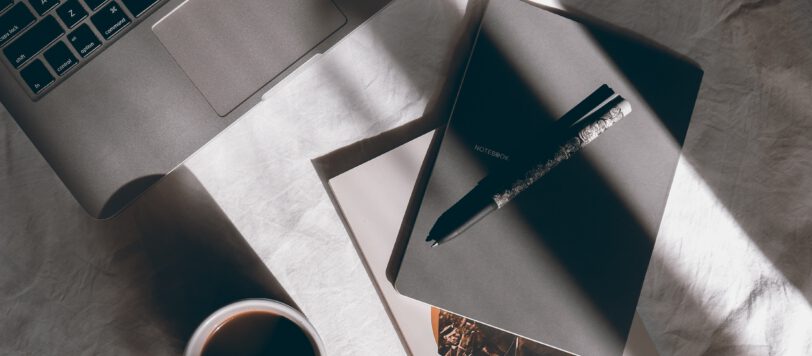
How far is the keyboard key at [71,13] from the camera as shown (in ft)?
1.15

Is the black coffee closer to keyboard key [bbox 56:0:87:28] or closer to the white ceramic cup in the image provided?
the white ceramic cup

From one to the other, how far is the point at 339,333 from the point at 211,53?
10.4 inches

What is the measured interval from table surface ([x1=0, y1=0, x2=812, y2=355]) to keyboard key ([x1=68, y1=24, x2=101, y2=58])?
12 cm

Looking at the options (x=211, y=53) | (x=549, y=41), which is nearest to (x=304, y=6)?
(x=211, y=53)

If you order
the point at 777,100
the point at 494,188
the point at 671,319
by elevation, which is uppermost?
the point at 494,188

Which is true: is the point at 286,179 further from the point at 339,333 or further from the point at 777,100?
the point at 777,100

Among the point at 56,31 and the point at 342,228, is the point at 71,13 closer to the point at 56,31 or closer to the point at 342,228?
the point at 56,31

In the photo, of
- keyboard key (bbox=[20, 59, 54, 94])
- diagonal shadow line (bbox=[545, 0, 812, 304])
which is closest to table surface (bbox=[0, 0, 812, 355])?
diagonal shadow line (bbox=[545, 0, 812, 304])

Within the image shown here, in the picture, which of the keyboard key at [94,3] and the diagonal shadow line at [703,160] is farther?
the diagonal shadow line at [703,160]

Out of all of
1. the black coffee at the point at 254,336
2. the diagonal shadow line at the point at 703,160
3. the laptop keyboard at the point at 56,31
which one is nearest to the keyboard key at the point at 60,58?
the laptop keyboard at the point at 56,31

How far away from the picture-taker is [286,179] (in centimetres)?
46

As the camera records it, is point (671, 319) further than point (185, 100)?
Yes

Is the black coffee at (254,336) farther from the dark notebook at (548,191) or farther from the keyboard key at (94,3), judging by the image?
the keyboard key at (94,3)

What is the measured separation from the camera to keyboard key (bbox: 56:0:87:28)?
350 mm
